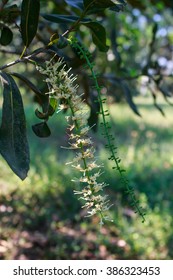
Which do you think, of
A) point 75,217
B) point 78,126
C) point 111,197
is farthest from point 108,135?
point 111,197

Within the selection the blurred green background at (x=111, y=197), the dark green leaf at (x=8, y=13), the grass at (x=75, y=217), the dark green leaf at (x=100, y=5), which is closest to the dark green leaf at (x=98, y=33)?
the dark green leaf at (x=100, y=5)

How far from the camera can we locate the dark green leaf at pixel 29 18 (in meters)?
0.87

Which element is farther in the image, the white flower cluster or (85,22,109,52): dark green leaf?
(85,22,109,52): dark green leaf

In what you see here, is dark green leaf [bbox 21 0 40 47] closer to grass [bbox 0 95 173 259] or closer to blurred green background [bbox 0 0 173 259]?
blurred green background [bbox 0 0 173 259]

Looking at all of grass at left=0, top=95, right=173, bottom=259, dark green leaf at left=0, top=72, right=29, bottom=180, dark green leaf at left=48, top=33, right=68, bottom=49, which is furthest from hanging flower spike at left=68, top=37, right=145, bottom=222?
grass at left=0, top=95, right=173, bottom=259

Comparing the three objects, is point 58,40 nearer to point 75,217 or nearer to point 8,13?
point 8,13

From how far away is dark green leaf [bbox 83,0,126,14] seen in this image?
0.85 metres

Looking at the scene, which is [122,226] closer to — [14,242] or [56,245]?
[56,245]

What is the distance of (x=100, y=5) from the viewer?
86 centimetres

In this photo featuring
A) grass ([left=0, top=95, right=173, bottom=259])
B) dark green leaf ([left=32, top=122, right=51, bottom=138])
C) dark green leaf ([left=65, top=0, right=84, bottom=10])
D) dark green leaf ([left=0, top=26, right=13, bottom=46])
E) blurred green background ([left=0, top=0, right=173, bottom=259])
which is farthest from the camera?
grass ([left=0, top=95, right=173, bottom=259])

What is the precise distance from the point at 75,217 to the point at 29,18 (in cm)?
245

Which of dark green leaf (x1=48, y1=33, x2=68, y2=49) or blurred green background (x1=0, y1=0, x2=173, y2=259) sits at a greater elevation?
dark green leaf (x1=48, y1=33, x2=68, y2=49)

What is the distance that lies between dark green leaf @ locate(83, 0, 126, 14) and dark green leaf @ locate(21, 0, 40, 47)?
10cm

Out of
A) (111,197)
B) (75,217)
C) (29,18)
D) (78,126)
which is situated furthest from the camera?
(111,197)
